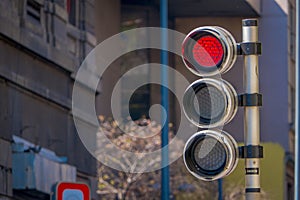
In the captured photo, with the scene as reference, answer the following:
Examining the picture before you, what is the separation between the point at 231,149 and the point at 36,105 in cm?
1037

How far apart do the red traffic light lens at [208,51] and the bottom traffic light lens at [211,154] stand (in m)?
0.53

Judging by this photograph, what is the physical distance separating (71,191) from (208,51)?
2.62m

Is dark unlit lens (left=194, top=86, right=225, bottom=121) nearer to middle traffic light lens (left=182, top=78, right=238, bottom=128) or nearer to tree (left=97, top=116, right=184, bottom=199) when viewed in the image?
middle traffic light lens (left=182, top=78, right=238, bottom=128)

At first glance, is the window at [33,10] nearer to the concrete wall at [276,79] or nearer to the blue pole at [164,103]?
the blue pole at [164,103]

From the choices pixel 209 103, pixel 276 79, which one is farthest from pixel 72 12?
pixel 276 79

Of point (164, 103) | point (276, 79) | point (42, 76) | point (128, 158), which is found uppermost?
point (276, 79)

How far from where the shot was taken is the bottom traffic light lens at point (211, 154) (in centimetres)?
866

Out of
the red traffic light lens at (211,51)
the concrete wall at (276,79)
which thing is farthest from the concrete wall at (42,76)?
the concrete wall at (276,79)

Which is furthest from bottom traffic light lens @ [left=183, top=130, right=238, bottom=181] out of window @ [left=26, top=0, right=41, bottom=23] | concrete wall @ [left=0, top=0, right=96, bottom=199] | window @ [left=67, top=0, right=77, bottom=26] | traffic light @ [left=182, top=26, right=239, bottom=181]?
window @ [left=67, top=0, right=77, bottom=26]

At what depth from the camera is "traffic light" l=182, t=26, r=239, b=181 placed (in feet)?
28.5

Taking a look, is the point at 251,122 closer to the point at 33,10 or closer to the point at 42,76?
the point at 42,76

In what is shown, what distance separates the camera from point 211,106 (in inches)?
345

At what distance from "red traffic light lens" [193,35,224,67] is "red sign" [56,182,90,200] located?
238cm

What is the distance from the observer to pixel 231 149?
28.4 feet
